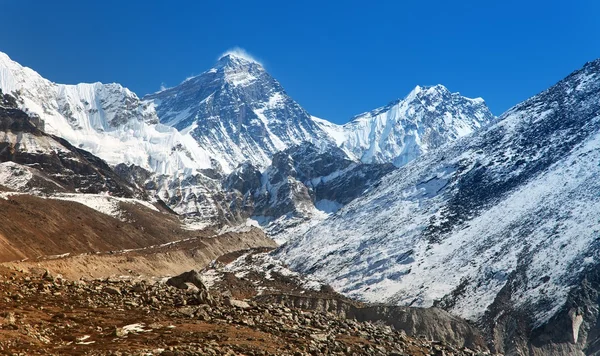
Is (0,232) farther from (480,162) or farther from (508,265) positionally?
(480,162)

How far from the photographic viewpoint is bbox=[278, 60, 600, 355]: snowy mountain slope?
326ft

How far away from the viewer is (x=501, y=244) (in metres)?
130

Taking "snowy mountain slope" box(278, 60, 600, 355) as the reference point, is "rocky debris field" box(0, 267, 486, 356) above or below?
below

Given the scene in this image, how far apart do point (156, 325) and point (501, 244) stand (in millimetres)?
101390

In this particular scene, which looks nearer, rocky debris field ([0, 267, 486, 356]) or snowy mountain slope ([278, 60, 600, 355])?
rocky debris field ([0, 267, 486, 356])

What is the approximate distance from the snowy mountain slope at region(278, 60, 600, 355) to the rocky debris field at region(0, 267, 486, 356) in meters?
47.4

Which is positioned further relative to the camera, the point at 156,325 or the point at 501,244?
the point at 501,244

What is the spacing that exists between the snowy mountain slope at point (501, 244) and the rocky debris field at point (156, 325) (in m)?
47.4

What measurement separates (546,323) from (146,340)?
7490 cm

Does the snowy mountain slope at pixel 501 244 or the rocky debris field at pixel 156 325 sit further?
the snowy mountain slope at pixel 501 244

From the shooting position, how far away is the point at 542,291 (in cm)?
10438

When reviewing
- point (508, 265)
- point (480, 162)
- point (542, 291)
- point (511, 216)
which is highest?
point (480, 162)

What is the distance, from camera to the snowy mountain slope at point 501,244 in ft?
326

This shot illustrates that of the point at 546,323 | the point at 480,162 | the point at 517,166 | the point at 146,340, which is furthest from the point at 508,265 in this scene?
the point at 146,340
